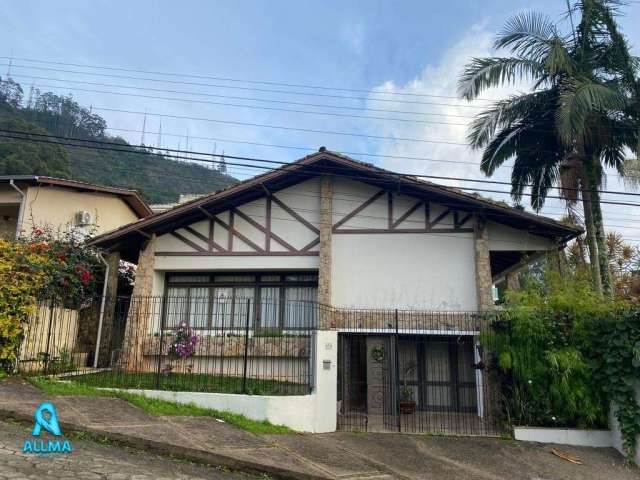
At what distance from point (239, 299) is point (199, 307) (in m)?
1.30

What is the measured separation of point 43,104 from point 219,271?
Answer: 2017 inches

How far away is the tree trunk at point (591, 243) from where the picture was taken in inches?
475

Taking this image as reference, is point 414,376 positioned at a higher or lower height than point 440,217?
lower

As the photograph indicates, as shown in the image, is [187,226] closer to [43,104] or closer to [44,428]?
[44,428]

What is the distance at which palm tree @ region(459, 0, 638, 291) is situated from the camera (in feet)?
40.3

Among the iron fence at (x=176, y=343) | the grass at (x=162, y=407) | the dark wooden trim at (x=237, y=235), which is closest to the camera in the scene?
the grass at (x=162, y=407)

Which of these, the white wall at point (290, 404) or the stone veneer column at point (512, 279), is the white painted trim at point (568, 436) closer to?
the white wall at point (290, 404)

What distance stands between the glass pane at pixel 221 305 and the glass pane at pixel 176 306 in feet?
2.78

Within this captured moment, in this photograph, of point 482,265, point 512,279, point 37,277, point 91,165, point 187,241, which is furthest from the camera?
point 91,165

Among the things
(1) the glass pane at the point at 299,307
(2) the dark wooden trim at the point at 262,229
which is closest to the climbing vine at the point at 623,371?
(1) the glass pane at the point at 299,307

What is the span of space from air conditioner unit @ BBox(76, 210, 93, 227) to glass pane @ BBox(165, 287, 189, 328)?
348 cm

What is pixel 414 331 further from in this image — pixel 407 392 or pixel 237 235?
pixel 237 235

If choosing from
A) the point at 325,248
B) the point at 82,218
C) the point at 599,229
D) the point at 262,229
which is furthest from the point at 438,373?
the point at 82,218

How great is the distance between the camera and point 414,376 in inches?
492
